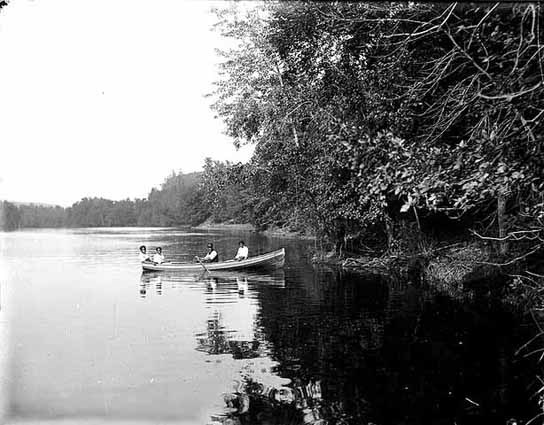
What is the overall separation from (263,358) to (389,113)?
447 cm

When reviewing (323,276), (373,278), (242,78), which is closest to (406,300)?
(373,278)

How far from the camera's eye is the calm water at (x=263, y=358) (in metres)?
6.56

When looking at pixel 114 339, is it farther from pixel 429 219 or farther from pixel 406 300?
pixel 429 219

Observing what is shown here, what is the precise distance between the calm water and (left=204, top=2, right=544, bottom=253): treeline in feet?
7.73

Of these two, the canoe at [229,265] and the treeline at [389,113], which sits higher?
the treeline at [389,113]

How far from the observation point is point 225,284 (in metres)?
19.1

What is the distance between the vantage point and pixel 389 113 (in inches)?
301

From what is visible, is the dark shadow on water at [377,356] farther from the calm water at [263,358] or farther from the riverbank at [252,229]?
the riverbank at [252,229]

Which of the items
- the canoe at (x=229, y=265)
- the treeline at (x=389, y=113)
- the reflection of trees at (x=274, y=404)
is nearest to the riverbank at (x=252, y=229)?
the canoe at (x=229, y=265)

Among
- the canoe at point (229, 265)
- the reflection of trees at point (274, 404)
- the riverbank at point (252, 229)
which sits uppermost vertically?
the riverbank at point (252, 229)

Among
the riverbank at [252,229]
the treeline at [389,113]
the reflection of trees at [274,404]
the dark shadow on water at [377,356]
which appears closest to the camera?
the treeline at [389,113]

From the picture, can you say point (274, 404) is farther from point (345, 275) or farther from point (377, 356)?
point (345, 275)

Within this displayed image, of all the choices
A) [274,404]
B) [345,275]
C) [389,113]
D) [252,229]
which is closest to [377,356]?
[274,404]

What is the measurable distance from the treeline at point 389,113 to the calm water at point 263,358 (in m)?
2.36
